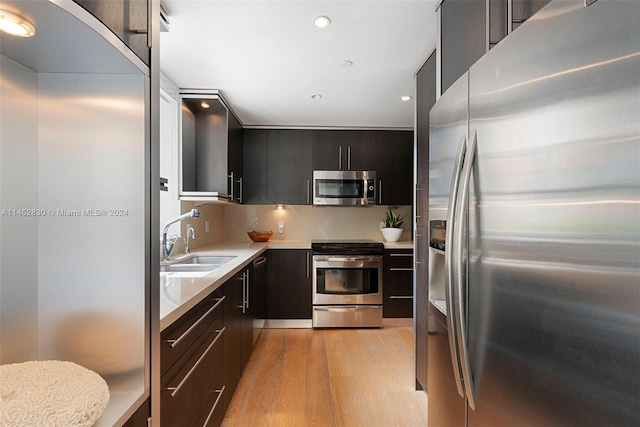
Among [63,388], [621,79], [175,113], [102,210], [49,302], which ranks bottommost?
[63,388]

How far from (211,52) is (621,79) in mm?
2096

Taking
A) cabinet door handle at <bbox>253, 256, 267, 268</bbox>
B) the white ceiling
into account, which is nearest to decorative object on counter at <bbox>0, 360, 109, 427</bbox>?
the white ceiling

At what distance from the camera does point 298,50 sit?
196cm

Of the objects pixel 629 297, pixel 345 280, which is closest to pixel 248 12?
pixel 629 297

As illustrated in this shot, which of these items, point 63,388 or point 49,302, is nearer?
point 63,388

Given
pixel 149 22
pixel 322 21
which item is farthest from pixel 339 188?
pixel 149 22

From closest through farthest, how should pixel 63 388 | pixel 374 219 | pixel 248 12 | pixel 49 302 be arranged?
pixel 63 388 → pixel 49 302 → pixel 248 12 → pixel 374 219

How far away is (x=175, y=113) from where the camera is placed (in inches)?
105

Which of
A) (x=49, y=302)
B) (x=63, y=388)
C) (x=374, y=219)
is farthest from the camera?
(x=374, y=219)

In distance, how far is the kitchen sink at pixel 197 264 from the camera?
229 cm

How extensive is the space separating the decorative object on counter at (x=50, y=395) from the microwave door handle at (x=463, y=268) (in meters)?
0.92

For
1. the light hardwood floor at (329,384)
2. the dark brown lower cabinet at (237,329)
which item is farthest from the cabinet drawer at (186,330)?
the light hardwood floor at (329,384)

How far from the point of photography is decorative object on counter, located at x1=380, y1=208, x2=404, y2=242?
3831 mm

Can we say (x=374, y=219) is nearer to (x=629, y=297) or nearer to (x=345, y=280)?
(x=345, y=280)
